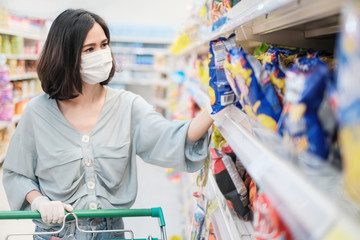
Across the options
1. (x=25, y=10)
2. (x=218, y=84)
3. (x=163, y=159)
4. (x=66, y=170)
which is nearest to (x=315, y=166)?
(x=218, y=84)

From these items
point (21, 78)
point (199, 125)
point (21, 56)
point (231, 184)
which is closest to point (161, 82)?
point (21, 78)

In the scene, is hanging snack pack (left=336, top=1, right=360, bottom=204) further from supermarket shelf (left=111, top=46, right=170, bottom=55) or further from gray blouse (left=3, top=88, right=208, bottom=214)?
supermarket shelf (left=111, top=46, right=170, bottom=55)

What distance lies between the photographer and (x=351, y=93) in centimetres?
45

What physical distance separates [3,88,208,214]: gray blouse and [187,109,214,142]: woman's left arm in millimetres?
33

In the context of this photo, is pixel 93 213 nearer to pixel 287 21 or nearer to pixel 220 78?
pixel 220 78

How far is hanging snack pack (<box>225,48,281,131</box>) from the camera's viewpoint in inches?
32.5

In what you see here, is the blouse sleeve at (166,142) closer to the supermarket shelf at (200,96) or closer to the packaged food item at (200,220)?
the supermarket shelf at (200,96)

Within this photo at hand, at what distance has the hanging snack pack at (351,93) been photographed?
439mm

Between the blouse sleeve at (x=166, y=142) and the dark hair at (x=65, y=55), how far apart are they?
0.32 m

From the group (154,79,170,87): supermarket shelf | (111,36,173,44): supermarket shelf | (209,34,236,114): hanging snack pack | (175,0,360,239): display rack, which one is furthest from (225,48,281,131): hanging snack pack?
(111,36,173,44): supermarket shelf

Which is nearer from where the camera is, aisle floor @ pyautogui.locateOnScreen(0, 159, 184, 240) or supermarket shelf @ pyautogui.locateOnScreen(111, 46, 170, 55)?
aisle floor @ pyautogui.locateOnScreen(0, 159, 184, 240)

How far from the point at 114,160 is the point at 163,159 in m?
0.22

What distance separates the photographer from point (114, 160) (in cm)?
168

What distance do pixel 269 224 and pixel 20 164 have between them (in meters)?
1.26
